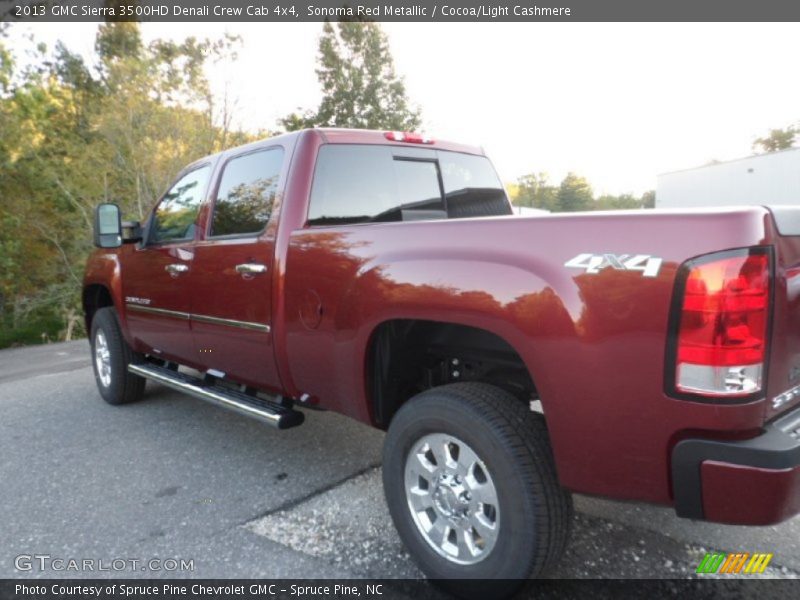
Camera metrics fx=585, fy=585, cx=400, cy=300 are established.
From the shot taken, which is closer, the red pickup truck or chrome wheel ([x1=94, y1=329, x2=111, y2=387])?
the red pickup truck

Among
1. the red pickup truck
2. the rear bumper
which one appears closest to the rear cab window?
the red pickup truck

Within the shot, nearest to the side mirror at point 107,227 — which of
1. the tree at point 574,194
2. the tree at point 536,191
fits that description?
the tree at point 574,194

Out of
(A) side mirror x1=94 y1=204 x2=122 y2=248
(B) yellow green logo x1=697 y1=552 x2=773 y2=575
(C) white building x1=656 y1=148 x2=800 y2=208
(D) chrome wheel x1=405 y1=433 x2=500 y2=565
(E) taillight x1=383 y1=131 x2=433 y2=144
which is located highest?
(C) white building x1=656 y1=148 x2=800 y2=208

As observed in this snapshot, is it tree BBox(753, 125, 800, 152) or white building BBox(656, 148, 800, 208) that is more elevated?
tree BBox(753, 125, 800, 152)

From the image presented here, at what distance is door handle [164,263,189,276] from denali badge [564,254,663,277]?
2.74 metres

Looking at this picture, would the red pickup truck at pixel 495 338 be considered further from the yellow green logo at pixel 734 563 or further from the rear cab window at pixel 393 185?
the yellow green logo at pixel 734 563

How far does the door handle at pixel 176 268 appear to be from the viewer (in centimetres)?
382

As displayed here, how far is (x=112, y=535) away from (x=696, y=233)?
287cm

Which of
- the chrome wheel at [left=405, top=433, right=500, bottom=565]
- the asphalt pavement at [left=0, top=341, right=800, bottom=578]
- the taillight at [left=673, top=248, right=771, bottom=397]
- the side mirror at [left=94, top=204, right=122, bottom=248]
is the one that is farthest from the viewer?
the side mirror at [left=94, top=204, right=122, bottom=248]

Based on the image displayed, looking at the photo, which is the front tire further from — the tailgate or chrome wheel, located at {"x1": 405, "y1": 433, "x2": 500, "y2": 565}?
the tailgate

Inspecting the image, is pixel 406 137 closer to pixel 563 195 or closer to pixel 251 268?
pixel 251 268

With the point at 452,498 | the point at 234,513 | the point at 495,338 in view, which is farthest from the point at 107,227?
the point at 452,498

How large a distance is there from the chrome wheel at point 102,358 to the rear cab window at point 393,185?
116 inches

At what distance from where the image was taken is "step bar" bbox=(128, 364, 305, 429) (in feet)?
10.2
